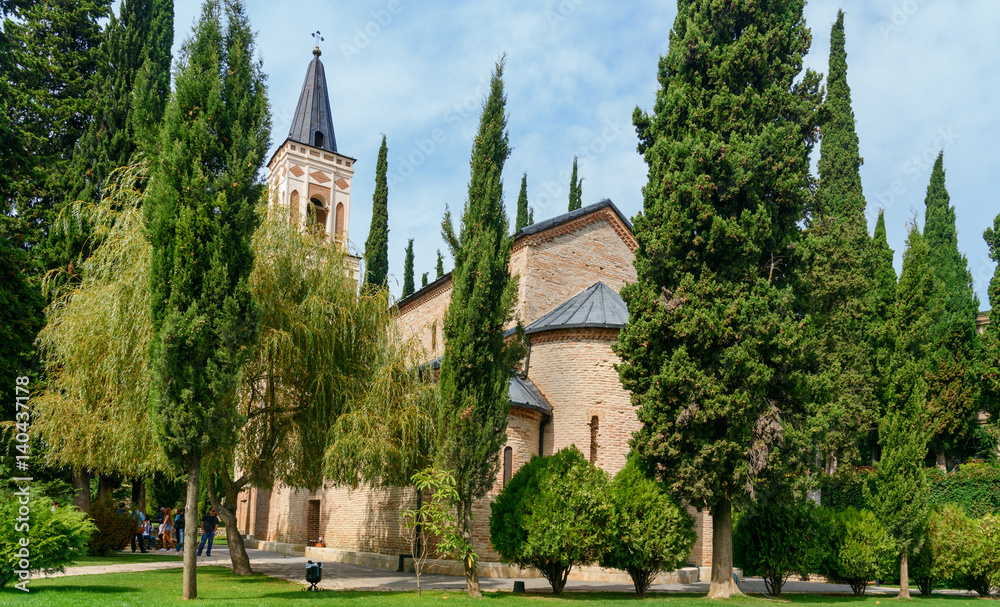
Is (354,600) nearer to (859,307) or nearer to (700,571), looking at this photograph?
(700,571)

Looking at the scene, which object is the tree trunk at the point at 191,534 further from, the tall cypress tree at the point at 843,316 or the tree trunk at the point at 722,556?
the tall cypress tree at the point at 843,316

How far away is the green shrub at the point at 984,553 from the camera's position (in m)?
16.3

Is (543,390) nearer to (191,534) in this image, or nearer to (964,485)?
(191,534)

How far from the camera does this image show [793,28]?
1481 centimetres

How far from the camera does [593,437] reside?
1775cm

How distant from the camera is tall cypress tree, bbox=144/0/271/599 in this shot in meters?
10.1

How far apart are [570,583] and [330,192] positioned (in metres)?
22.4

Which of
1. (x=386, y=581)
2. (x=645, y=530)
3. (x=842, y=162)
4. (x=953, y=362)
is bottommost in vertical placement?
(x=386, y=581)

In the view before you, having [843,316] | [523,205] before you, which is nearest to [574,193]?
[523,205]

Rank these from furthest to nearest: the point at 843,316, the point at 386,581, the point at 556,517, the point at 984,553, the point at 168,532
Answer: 1. the point at 843,316
2. the point at 168,532
3. the point at 984,553
4. the point at 386,581
5. the point at 556,517

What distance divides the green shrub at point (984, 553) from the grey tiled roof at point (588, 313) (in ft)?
32.4

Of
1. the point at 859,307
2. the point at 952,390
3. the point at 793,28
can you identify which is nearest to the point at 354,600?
the point at 793,28

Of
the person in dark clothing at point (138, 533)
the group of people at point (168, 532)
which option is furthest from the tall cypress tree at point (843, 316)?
the person in dark clothing at point (138, 533)

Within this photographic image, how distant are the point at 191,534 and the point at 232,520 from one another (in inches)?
168
